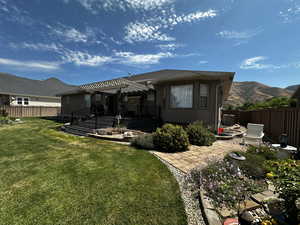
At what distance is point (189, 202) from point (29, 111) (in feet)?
82.6

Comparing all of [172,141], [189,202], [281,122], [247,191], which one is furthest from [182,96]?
[189,202]

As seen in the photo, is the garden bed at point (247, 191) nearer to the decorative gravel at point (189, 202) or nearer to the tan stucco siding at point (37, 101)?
the decorative gravel at point (189, 202)

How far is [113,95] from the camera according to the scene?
14047mm

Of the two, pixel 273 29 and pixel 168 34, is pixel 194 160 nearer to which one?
pixel 168 34

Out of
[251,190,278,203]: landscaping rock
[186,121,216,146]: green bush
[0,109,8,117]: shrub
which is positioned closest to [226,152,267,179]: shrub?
[251,190,278,203]: landscaping rock

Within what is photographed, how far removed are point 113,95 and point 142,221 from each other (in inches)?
519

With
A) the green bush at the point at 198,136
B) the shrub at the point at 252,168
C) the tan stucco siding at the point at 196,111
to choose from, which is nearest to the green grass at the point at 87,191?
the shrub at the point at 252,168

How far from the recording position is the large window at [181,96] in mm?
8500

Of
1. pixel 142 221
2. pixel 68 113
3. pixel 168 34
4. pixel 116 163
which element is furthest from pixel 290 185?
pixel 68 113

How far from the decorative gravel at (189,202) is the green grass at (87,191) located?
11 cm

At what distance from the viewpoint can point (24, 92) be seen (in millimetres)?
21000

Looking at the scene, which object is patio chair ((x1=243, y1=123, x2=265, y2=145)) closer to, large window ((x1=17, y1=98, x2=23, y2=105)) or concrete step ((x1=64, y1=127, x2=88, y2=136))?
concrete step ((x1=64, y1=127, x2=88, y2=136))

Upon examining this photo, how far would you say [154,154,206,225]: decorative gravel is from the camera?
205cm

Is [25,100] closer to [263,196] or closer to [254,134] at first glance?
[263,196]
